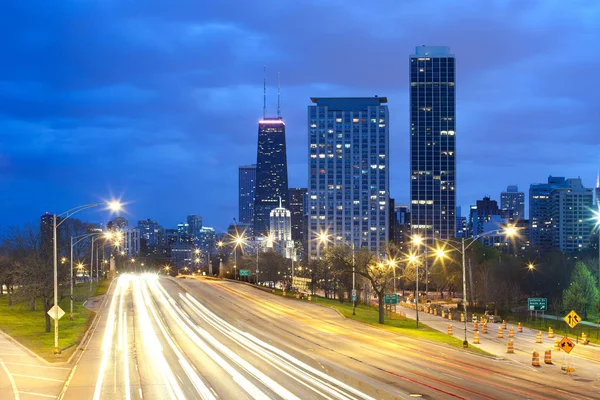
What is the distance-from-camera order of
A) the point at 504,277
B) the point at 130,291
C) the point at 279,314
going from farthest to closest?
1. the point at 504,277
2. the point at 130,291
3. the point at 279,314

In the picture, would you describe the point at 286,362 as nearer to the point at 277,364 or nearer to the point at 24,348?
the point at 277,364

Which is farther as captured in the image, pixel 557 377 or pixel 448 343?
pixel 448 343

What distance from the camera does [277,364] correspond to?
123ft

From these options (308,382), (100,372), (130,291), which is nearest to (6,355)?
(100,372)

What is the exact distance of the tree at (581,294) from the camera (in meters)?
81.4

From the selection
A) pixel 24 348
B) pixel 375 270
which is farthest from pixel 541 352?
pixel 375 270

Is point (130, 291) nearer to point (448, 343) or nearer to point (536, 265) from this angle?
point (448, 343)

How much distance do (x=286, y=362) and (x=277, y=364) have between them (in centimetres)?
91

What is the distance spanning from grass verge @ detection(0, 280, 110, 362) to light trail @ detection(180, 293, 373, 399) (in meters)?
10.4

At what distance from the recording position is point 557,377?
3528 centimetres

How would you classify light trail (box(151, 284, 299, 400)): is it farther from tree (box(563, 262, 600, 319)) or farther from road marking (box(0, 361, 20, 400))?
tree (box(563, 262, 600, 319))

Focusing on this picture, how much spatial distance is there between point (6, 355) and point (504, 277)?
297ft

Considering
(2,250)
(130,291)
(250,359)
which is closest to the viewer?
(250,359)

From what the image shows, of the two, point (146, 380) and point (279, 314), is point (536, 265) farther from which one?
point (146, 380)
